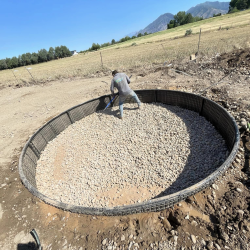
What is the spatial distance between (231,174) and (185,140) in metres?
1.49

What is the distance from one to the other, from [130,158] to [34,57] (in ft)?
182

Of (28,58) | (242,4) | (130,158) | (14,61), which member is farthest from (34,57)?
(242,4)

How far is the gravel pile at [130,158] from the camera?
136 inches

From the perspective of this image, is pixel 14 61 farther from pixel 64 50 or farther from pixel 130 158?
pixel 130 158

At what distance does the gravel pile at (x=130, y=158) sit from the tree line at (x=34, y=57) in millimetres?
48431

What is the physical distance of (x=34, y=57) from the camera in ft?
157

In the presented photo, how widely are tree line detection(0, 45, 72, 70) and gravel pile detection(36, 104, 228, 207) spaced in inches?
1907

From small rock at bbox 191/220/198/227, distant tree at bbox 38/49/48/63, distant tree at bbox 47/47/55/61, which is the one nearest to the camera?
small rock at bbox 191/220/198/227

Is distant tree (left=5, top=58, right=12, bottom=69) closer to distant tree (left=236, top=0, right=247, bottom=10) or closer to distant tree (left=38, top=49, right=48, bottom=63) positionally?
distant tree (left=38, top=49, right=48, bottom=63)

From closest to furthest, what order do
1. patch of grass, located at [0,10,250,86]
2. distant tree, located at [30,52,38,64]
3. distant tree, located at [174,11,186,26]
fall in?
patch of grass, located at [0,10,250,86]
distant tree, located at [30,52,38,64]
distant tree, located at [174,11,186,26]

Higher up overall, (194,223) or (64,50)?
(64,50)

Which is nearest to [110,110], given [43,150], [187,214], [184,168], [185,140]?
[43,150]

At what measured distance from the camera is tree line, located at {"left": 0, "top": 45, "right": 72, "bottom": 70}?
44.1 metres

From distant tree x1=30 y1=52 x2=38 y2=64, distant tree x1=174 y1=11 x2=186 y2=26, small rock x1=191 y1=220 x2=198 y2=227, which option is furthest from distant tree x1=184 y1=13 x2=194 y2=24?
small rock x1=191 y1=220 x2=198 y2=227
